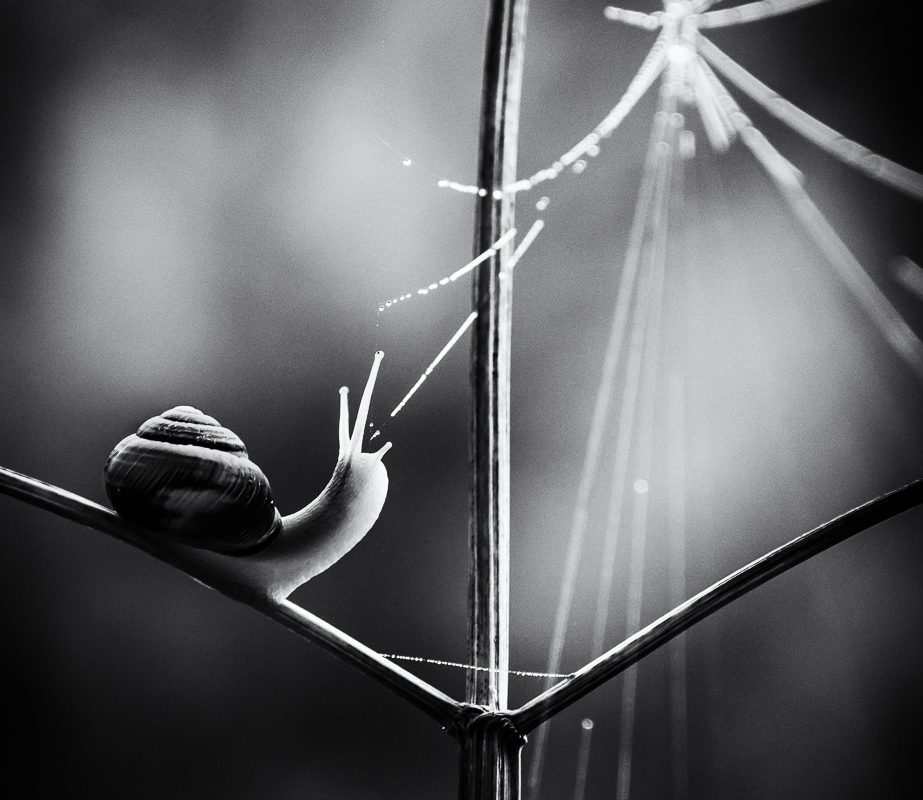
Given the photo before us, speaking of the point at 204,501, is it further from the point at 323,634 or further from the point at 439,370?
the point at 439,370

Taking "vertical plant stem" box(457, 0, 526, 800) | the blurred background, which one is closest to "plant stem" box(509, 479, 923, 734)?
"vertical plant stem" box(457, 0, 526, 800)

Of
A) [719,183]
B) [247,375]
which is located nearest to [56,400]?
[247,375]

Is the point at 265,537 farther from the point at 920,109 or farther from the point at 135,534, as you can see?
the point at 920,109

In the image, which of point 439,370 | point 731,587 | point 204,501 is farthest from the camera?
point 439,370

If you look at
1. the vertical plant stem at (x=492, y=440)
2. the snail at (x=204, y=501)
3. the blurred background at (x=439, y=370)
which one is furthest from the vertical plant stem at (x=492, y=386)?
the blurred background at (x=439, y=370)

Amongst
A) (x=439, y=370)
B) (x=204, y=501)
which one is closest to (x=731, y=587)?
(x=204, y=501)

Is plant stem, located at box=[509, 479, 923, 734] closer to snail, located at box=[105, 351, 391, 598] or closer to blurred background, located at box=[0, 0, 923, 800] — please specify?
snail, located at box=[105, 351, 391, 598]

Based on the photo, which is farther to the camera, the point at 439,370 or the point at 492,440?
the point at 439,370
